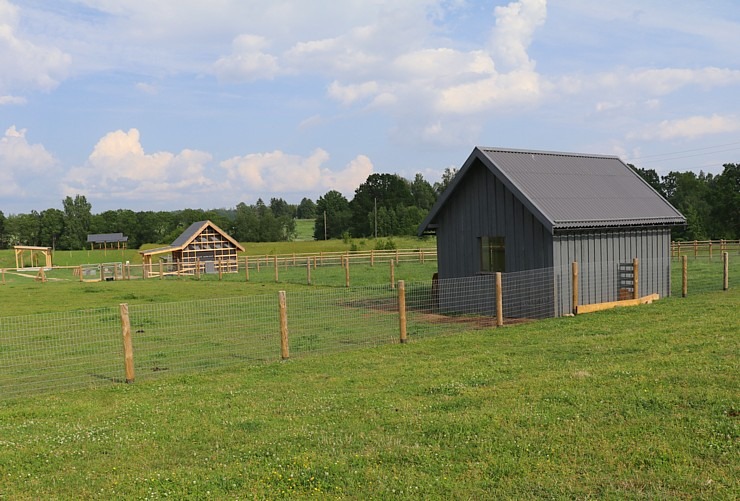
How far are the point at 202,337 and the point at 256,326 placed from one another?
167 cm

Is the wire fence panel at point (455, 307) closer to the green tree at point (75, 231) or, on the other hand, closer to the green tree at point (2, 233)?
the green tree at point (75, 231)

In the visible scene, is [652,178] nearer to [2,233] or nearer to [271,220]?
[271,220]

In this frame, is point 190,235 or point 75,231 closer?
point 190,235

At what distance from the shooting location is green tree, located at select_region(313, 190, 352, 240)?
11794cm

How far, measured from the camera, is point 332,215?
393 feet

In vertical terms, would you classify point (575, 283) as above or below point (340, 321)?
above

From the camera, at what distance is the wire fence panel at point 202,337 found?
12.6 m

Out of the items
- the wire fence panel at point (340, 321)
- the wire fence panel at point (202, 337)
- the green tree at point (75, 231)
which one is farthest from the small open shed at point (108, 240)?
A: the wire fence panel at point (340, 321)

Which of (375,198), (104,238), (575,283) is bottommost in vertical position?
(575,283)

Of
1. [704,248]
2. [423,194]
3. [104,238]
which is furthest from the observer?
[423,194]

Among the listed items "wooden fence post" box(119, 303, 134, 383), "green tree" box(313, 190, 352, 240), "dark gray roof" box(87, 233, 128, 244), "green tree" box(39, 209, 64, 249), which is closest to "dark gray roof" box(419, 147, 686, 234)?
"wooden fence post" box(119, 303, 134, 383)

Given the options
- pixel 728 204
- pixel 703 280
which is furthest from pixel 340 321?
pixel 728 204

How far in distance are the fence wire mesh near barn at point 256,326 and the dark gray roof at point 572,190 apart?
1.53m

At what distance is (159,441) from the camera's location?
7184 millimetres
